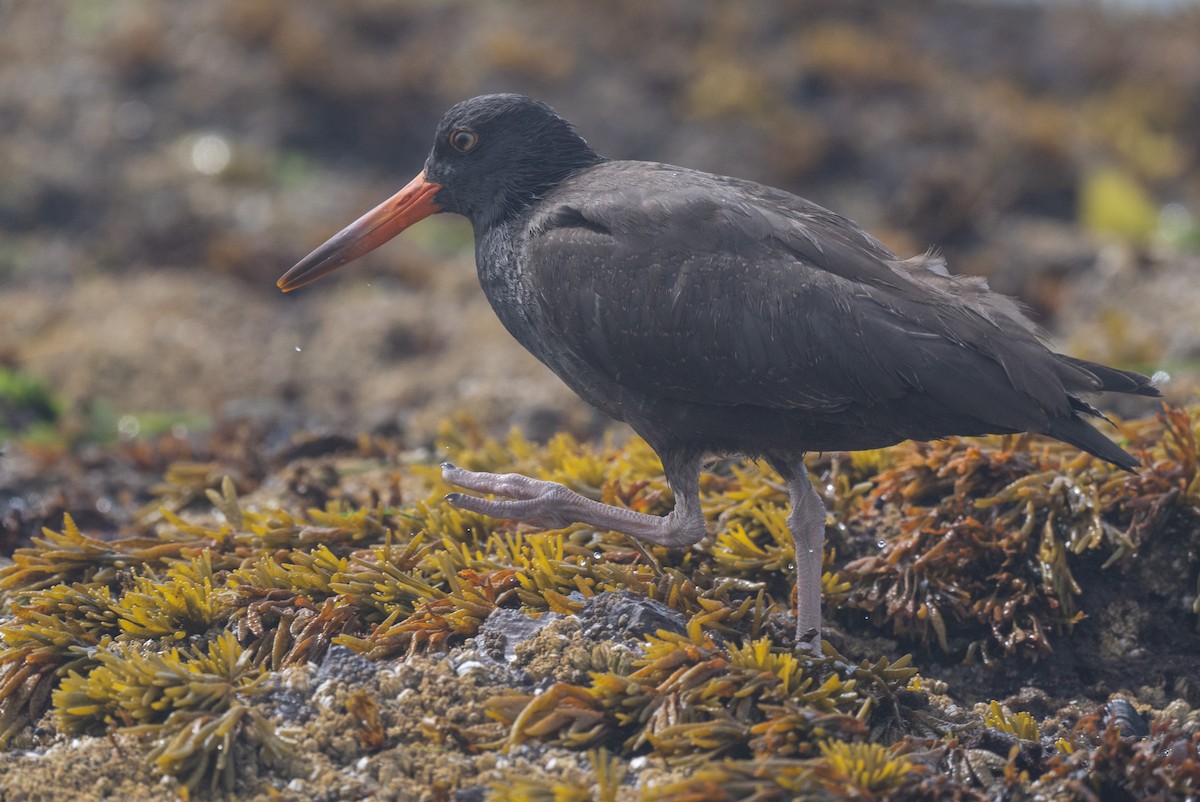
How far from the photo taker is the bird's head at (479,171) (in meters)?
5.12

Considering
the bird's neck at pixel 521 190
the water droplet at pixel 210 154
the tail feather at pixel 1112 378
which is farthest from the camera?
the water droplet at pixel 210 154

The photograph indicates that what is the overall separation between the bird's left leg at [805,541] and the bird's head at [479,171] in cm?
159

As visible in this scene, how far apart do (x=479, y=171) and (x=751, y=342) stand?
1.59 m

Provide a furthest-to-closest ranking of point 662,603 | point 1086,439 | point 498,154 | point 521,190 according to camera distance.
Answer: point 498,154, point 521,190, point 662,603, point 1086,439

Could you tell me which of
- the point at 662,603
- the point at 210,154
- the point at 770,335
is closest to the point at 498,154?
the point at 770,335

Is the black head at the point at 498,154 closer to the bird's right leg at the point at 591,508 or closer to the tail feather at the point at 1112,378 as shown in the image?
the bird's right leg at the point at 591,508

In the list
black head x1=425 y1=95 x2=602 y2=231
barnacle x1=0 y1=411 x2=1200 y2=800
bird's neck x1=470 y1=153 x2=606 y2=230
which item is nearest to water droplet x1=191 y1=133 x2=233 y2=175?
barnacle x1=0 y1=411 x2=1200 y2=800

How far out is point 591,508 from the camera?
4.63 meters

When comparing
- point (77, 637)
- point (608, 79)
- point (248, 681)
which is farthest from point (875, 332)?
point (608, 79)

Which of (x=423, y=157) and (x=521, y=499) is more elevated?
(x=423, y=157)

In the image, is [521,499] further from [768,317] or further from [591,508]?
[768,317]

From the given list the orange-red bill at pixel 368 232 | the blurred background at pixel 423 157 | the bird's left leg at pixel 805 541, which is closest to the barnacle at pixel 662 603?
the bird's left leg at pixel 805 541

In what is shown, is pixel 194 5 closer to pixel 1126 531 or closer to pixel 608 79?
pixel 608 79

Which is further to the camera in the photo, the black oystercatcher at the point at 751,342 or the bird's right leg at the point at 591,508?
the bird's right leg at the point at 591,508
